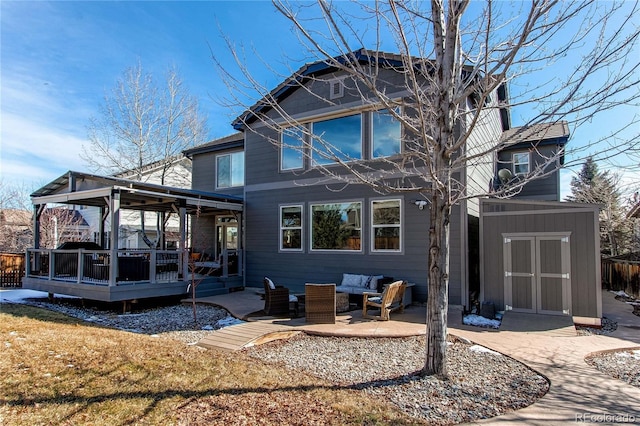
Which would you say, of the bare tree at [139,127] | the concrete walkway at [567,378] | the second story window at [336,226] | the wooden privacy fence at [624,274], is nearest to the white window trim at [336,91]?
the second story window at [336,226]

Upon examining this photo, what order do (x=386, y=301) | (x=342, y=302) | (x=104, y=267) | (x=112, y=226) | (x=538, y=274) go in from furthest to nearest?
(x=104, y=267) → (x=112, y=226) → (x=342, y=302) → (x=538, y=274) → (x=386, y=301)

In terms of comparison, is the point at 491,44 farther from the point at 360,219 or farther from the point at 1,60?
the point at 1,60

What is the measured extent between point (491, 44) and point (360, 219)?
621 centimetres

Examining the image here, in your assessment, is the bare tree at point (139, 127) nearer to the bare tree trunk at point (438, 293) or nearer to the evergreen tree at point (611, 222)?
the bare tree trunk at point (438, 293)

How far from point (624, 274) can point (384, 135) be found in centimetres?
1176

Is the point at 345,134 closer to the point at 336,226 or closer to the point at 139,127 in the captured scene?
the point at 336,226

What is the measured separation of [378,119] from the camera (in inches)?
419

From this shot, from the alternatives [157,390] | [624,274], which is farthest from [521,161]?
[157,390]

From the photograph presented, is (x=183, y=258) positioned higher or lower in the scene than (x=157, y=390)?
higher

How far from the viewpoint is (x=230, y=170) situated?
48.8 ft

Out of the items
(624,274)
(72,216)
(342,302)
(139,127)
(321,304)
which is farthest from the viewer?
(72,216)

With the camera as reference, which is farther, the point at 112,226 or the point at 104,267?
the point at 104,267

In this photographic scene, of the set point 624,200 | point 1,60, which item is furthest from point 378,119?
point 624,200

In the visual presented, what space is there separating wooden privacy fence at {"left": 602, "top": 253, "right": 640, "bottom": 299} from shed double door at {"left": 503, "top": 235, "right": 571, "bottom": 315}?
7.52 metres
